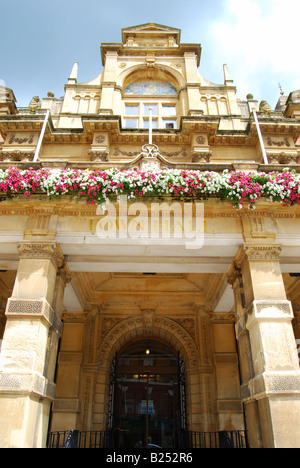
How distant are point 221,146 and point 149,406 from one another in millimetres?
10269

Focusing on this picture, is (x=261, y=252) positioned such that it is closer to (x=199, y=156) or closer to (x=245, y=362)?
(x=245, y=362)

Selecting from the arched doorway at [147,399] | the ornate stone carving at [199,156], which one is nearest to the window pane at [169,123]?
the ornate stone carving at [199,156]

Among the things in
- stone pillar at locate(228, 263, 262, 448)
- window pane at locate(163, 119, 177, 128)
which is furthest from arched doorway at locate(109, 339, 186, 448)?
window pane at locate(163, 119, 177, 128)

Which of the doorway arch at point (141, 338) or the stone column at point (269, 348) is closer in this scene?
the stone column at point (269, 348)

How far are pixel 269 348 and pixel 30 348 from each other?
14.9ft

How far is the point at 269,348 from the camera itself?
19.9 feet

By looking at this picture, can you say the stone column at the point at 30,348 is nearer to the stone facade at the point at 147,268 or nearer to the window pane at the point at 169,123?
the stone facade at the point at 147,268

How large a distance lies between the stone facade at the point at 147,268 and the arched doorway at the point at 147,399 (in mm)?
575

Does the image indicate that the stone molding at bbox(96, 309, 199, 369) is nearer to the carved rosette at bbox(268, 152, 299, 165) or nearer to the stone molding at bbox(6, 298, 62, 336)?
the stone molding at bbox(6, 298, 62, 336)

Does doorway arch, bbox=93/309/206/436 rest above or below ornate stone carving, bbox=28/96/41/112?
below
